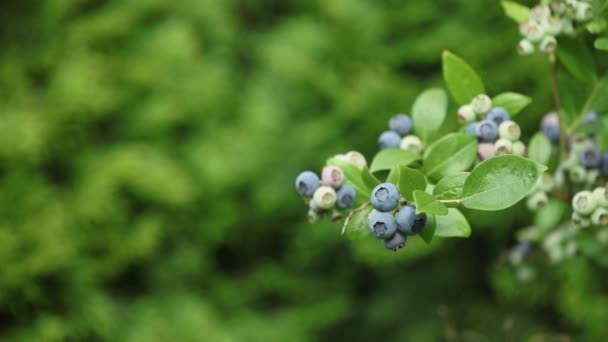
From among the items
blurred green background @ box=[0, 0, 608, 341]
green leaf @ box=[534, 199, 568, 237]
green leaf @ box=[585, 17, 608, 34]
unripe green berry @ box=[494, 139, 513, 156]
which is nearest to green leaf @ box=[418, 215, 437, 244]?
unripe green berry @ box=[494, 139, 513, 156]

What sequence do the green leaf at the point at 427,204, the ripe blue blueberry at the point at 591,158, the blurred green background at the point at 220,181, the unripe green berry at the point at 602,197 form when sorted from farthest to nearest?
the blurred green background at the point at 220,181
the ripe blue blueberry at the point at 591,158
the unripe green berry at the point at 602,197
the green leaf at the point at 427,204

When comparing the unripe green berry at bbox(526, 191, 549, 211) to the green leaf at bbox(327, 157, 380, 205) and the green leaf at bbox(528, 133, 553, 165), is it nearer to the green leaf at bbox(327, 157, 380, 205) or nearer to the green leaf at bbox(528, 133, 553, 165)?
the green leaf at bbox(528, 133, 553, 165)

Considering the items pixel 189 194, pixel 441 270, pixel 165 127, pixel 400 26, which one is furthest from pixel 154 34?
pixel 441 270

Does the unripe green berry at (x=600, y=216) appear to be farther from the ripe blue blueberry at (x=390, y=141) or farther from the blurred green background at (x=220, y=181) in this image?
the blurred green background at (x=220, y=181)

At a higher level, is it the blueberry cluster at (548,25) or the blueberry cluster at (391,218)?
the blueberry cluster at (548,25)

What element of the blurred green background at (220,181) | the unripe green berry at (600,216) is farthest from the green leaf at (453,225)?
the blurred green background at (220,181)

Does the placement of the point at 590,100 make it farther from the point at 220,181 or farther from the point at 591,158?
the point at 220,181

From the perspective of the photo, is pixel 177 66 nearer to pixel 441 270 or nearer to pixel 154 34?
pixel 154 34
